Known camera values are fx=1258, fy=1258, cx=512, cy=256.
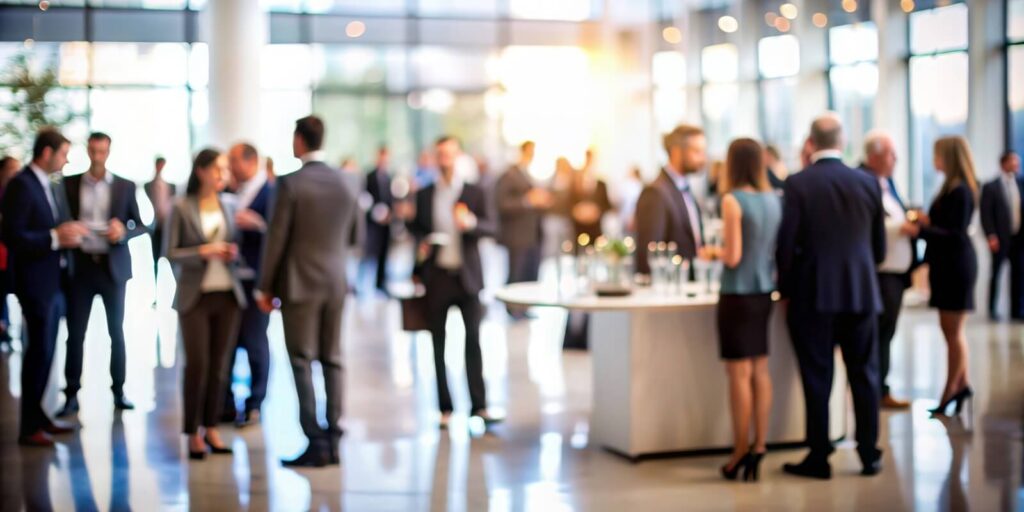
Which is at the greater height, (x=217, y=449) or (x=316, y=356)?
(x=316, y=356)

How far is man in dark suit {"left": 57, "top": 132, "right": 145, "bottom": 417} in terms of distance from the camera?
7.46 meters

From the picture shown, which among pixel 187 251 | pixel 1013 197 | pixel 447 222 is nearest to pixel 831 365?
pixel 447 222

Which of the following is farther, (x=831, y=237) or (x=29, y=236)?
(x=29, y=236)

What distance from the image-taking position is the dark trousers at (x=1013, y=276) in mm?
11812

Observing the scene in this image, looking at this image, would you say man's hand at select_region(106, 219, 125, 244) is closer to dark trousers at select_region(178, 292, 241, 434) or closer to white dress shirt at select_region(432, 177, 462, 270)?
dark trousers at select_region(178, 292, 241, 434)

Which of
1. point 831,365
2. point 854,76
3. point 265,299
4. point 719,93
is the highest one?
point 719,93

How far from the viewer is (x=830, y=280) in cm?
586

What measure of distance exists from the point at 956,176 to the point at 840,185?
179 cm

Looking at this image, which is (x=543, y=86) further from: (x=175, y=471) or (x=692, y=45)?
(x=175, y=471)

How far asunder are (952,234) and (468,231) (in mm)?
2832

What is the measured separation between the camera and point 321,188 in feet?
20.8

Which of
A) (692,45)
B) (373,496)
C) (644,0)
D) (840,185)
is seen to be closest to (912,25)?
(692,45)

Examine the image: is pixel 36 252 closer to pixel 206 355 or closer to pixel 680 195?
pixel 206 355

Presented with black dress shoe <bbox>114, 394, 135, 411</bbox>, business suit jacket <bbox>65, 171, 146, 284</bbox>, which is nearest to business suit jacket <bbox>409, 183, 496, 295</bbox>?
business suit jacket <bbox>65, 171, 146, 284</bbox>
